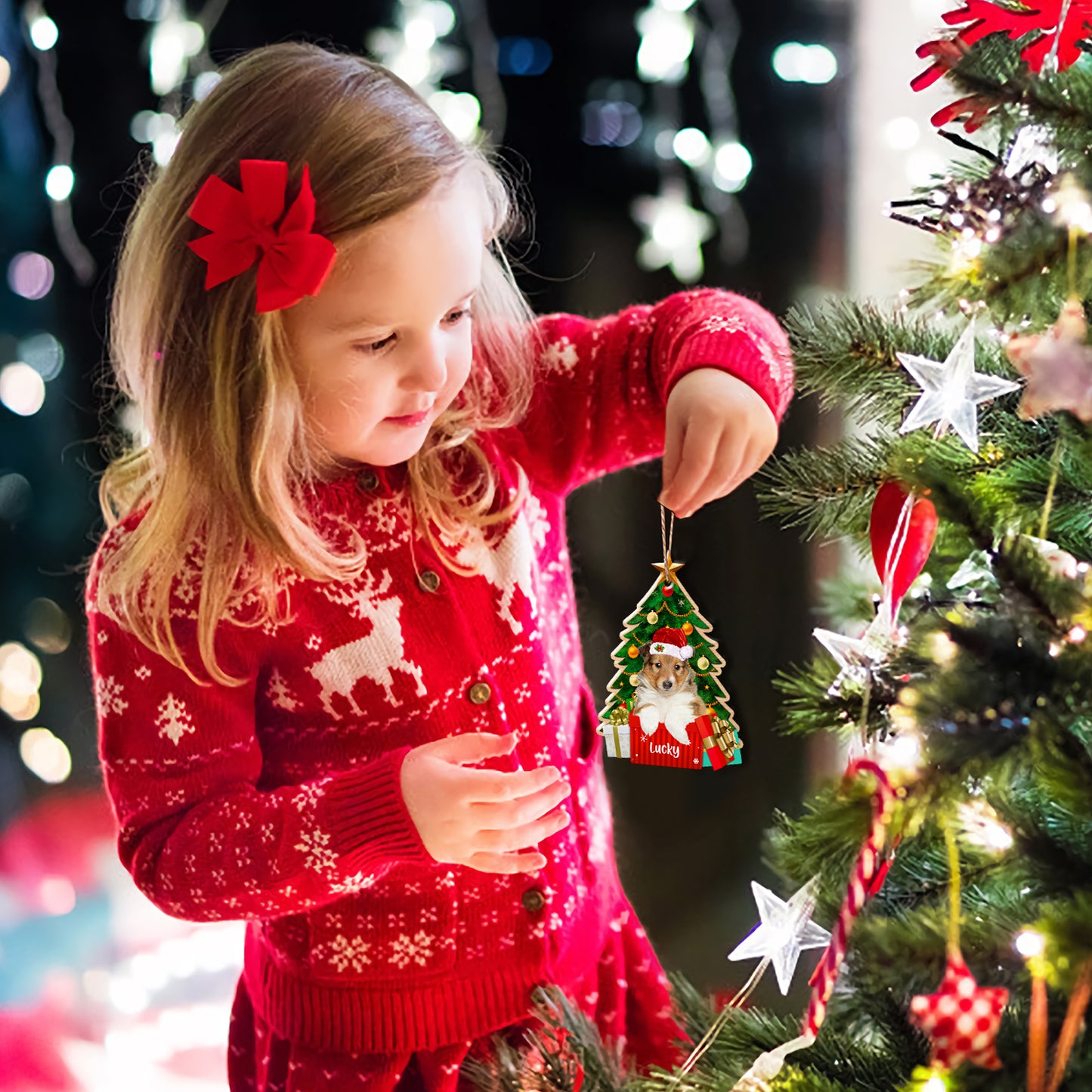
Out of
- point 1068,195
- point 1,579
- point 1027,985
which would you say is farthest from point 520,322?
point 1,579

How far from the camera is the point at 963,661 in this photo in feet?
1.65

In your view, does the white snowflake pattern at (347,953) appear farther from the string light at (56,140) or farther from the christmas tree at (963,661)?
the string light at (56,140)

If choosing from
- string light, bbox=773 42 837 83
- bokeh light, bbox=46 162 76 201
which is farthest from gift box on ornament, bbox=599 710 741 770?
bokeh light, bbox=46 162 76 201

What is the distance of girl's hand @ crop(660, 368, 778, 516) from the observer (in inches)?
29.4

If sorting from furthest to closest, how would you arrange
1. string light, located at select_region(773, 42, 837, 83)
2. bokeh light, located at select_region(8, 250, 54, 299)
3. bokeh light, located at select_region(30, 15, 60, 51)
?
bokeh light, located at select_region(8, 250, 54, 299)
bokeh light, located at select_region(30, 15, 60, 51)
string light, located at select_region(773, 42, 837, 83)

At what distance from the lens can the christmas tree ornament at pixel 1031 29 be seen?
58 cm

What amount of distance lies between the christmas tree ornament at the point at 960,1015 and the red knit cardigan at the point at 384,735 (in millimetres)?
325

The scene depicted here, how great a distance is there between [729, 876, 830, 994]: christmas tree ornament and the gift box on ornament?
8 cm

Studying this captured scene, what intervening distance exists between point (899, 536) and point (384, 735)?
381mm

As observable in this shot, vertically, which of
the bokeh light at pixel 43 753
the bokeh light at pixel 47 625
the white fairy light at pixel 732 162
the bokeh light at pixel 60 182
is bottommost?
the bokeh light at pixel 43 753

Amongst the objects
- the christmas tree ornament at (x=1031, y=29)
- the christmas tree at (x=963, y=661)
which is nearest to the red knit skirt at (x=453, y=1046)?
the christmas tree at (x=963, y=661)

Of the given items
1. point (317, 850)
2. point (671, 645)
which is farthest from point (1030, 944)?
point (317, 850)

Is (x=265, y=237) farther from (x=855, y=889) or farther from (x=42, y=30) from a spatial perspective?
(x=42, y=30)

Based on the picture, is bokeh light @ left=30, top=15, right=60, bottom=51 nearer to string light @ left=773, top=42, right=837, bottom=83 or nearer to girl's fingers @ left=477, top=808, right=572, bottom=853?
string light @ left=773, top=42, right=837, bottom=83
